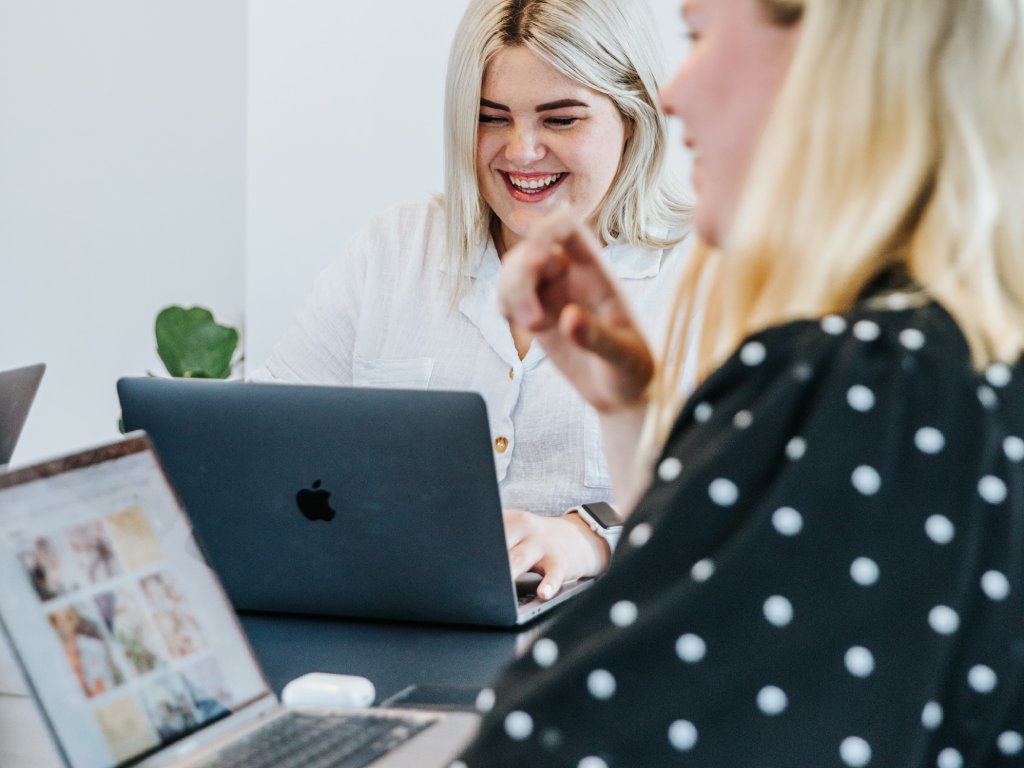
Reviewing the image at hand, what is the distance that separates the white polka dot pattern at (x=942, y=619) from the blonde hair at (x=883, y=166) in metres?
0.15

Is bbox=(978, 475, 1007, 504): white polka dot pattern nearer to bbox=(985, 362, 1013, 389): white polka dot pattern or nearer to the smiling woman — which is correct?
bbox=(985, 362, 1013, 389): white polka dot pattern

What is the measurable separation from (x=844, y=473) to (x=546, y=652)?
0.61 ft

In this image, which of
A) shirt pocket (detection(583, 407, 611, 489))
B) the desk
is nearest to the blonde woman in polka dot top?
the desk

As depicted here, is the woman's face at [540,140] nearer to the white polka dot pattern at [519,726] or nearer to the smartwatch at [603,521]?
the smartwatch at [603,521]

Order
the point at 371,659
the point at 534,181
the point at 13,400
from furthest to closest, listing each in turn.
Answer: the point at 534,181
the point at 13,400
the point at 371,659

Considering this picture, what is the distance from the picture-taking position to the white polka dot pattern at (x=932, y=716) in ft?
2.22

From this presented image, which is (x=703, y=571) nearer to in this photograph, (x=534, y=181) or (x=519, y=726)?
(x=519, y=726)

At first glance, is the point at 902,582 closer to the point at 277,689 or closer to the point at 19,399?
the point at 277,689

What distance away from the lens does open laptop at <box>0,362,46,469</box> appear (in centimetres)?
147

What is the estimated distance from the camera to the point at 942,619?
2.19 ft

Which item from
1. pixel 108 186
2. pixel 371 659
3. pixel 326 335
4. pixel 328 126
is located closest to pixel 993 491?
pixel 371 659

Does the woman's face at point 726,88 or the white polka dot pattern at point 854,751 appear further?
the woman's face at point 726,88

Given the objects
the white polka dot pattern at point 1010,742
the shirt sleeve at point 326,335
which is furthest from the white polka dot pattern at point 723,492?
the shirt sleeve at point 326,335

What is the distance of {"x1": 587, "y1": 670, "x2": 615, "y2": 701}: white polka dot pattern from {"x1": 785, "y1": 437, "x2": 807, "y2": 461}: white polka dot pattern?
0.49ft
